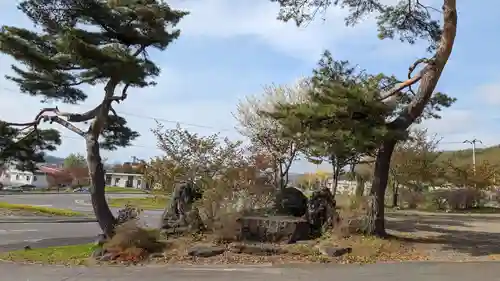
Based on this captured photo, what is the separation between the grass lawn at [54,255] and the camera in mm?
11941

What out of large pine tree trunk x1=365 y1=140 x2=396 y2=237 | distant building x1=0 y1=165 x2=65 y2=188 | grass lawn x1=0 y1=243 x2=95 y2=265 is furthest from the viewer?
distant building x1=0 y1=165 x2=65 y2=188

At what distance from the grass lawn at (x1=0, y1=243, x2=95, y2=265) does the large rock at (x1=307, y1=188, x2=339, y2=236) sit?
6312 mm

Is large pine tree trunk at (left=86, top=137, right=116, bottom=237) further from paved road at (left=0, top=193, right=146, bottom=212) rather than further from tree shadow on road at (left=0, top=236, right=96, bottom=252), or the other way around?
paved road at (left=0, top=193, right=146, bottom=212)

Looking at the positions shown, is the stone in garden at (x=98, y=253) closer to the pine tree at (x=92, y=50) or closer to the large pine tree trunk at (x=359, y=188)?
the pine tree at (x=92, y=50)

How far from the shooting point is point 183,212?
1401 centimetres

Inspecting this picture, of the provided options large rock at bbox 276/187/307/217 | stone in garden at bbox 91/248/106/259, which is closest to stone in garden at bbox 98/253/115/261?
stone in garden at bbox 91/248/106/259

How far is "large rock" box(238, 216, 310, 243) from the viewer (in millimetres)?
12938

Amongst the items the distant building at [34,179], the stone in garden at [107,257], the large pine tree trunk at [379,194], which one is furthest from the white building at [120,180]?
the large pine tree trunk at [379,194]

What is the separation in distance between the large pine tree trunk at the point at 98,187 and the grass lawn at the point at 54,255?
915 mm

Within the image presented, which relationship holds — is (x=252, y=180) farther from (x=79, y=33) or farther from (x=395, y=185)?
(x=395, y=185)

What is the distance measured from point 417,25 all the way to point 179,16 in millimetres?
7593

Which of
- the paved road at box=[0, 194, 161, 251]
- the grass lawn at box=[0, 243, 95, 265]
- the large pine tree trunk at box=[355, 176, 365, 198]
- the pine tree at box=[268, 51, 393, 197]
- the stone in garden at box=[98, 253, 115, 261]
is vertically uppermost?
the pine tree at box=[268, 51, 393, 197]

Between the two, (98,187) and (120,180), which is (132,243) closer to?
(98,187)

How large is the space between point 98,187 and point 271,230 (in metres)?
5.44
